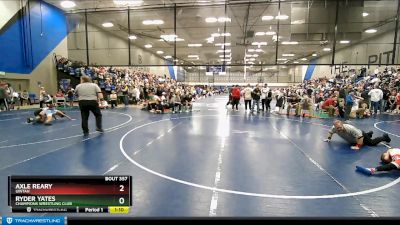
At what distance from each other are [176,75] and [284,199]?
1536 inches

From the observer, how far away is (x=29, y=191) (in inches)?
43.6

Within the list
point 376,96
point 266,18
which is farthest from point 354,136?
point 266,18

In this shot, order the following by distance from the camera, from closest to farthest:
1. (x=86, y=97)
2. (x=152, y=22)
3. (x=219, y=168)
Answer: (x=219, y=168) < (x=86, y=97) < (x=152, y=22)

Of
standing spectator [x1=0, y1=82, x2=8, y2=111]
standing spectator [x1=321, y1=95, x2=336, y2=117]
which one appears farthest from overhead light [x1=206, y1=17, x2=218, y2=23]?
standing spectator [x1=0, y1=82, x2=8, y2=111]

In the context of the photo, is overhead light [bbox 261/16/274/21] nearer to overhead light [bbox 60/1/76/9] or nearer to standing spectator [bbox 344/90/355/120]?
standing spectator [bbox 344/90/355/120]

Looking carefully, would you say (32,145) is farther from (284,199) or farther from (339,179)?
(339,179)
